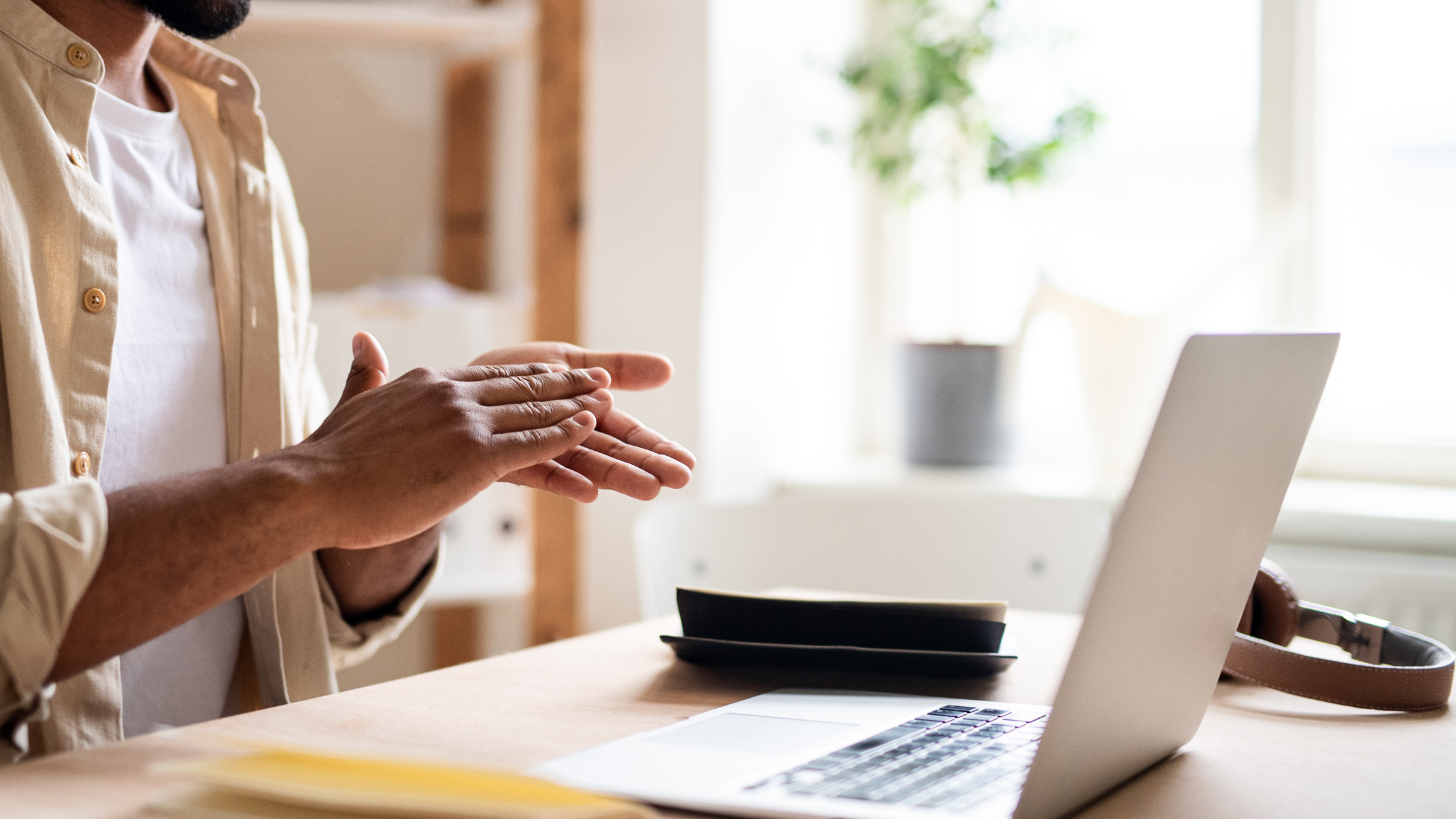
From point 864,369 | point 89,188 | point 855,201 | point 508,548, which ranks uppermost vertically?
point 855,201

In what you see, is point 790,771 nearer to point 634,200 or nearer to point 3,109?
point 3,109

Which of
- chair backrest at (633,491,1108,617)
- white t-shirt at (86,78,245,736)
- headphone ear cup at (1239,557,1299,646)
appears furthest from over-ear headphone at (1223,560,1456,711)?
white t-shirt at (86,78,245,736)

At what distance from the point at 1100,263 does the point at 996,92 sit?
363mm

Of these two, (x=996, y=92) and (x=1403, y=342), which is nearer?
(x=1403, y=342)

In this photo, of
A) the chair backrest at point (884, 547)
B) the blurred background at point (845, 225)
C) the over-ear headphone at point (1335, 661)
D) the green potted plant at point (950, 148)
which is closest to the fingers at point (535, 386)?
the over-ear headphone at point (1335, 661)

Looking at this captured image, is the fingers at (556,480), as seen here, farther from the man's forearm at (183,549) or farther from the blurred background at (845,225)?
the blurred background at (845,225)

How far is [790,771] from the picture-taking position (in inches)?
24.7

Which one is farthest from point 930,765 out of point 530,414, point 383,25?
point 383,25

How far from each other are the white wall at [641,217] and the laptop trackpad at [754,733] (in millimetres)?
1308

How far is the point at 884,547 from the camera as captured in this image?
167 cm

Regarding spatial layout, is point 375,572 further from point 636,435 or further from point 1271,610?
point 1271,610

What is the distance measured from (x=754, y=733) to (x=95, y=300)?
63 centimetres

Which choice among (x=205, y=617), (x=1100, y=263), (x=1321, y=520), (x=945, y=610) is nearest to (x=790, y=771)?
(x=945, y=610)

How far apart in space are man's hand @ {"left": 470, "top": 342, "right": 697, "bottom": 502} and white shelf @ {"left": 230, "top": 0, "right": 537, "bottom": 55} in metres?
1.19
